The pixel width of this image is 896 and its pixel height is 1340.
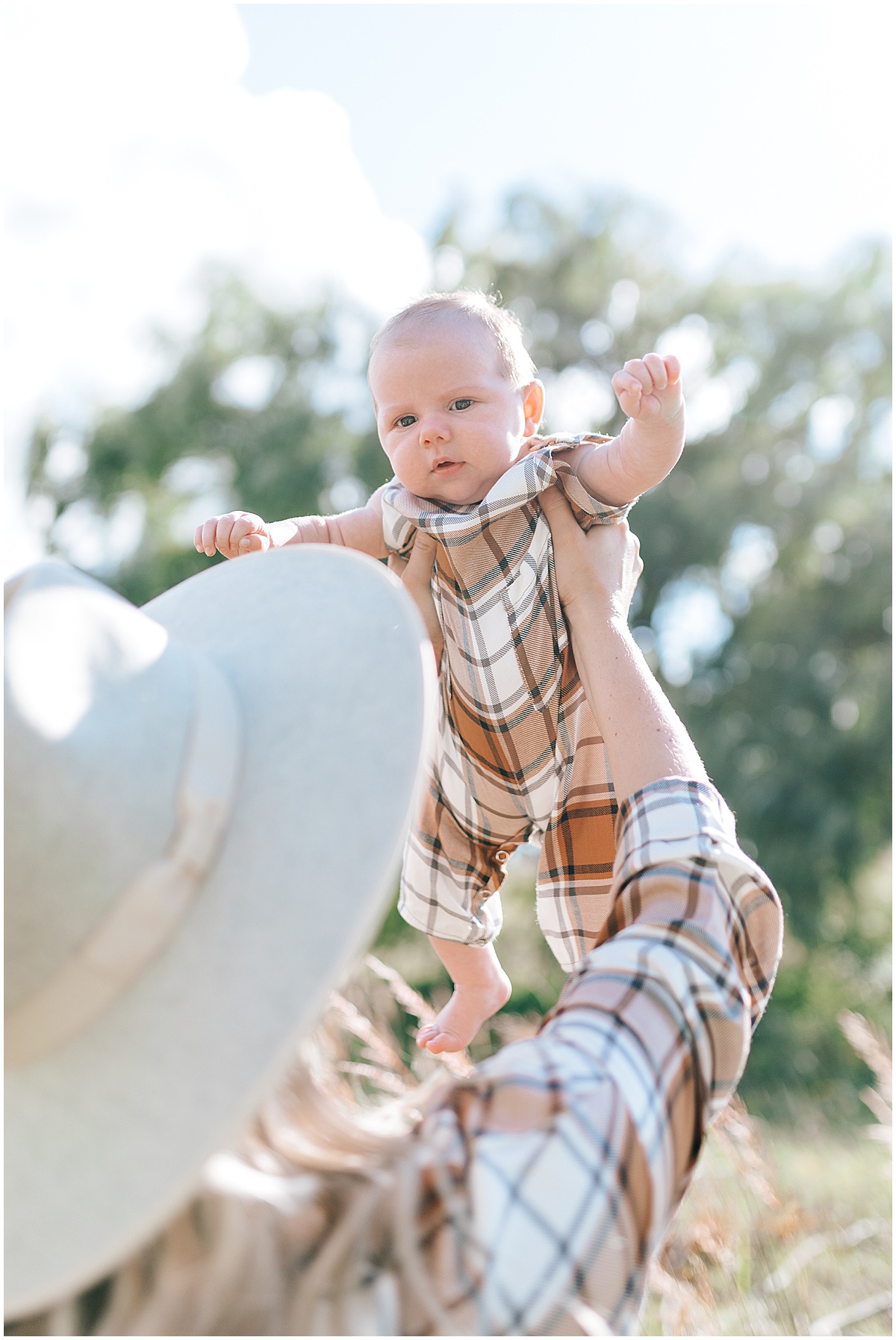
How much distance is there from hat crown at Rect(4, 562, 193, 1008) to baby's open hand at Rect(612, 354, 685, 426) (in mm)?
766

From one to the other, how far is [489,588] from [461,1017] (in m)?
0.72

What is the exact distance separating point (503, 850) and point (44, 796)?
988mm

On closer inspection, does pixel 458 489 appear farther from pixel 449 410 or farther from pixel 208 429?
pixel 208 429

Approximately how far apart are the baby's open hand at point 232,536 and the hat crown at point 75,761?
0.49 meters

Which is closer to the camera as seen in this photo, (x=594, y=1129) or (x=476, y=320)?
(x=594, y=1129)

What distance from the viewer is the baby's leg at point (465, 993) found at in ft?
5.61

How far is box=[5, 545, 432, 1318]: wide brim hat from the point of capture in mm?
815

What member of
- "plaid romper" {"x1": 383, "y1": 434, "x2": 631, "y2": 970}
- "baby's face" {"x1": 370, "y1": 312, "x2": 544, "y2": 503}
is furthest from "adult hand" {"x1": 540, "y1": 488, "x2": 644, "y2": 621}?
"baby's face" {"x1": 370, "y1": 312, "x2": 544, "y2": 503}

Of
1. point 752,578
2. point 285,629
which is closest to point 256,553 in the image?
point 285,629

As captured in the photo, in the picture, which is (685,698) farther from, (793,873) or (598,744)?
(598,744)

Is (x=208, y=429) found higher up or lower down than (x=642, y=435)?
lower down

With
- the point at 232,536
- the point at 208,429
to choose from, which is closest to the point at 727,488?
the point at 208,429

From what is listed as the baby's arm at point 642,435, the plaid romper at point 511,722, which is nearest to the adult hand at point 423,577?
the plaid romper at point 511,722

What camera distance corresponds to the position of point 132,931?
86 cm
